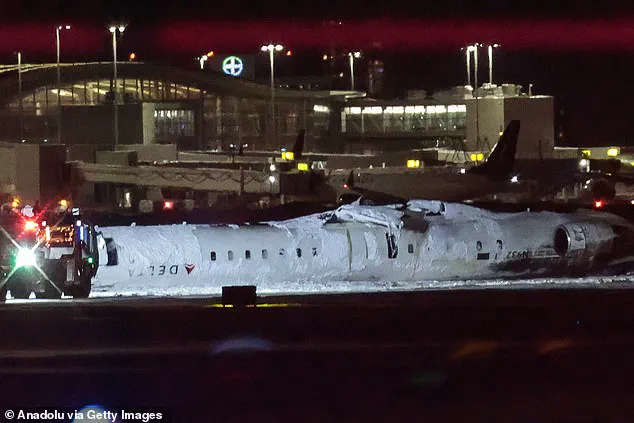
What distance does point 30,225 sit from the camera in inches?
1310

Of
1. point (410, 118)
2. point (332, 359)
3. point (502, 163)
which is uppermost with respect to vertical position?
point (410, 118)

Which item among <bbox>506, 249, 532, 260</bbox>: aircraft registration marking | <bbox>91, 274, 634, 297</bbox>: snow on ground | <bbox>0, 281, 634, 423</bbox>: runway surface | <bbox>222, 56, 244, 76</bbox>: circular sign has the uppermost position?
<bbox>222, 56, 244, 76</bbox>: circular sign

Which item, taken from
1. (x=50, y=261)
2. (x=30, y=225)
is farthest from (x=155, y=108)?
(x=50, y=261)

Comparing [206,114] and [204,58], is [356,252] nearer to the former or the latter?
[206,114]

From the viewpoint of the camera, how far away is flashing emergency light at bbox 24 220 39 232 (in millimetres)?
32562

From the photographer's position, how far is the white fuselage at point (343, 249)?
33.7m

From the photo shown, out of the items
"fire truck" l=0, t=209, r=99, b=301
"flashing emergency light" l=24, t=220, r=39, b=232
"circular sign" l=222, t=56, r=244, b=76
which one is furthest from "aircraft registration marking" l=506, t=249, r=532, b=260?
"circular sign" l=222, t=56, r=244, b=76

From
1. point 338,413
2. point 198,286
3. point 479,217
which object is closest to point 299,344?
point 338,413

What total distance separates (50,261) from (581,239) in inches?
681

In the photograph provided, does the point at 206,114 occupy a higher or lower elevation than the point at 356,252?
higher

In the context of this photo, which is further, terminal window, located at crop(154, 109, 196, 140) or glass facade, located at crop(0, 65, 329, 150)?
terminal window, located at crop(154, 109, 196, 140)

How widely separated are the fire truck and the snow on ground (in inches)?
54.7

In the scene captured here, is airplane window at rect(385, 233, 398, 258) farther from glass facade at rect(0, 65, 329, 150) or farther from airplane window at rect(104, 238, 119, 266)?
glass facade at rect(0, 65, 329, 150)

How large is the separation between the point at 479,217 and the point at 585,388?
20466mm
